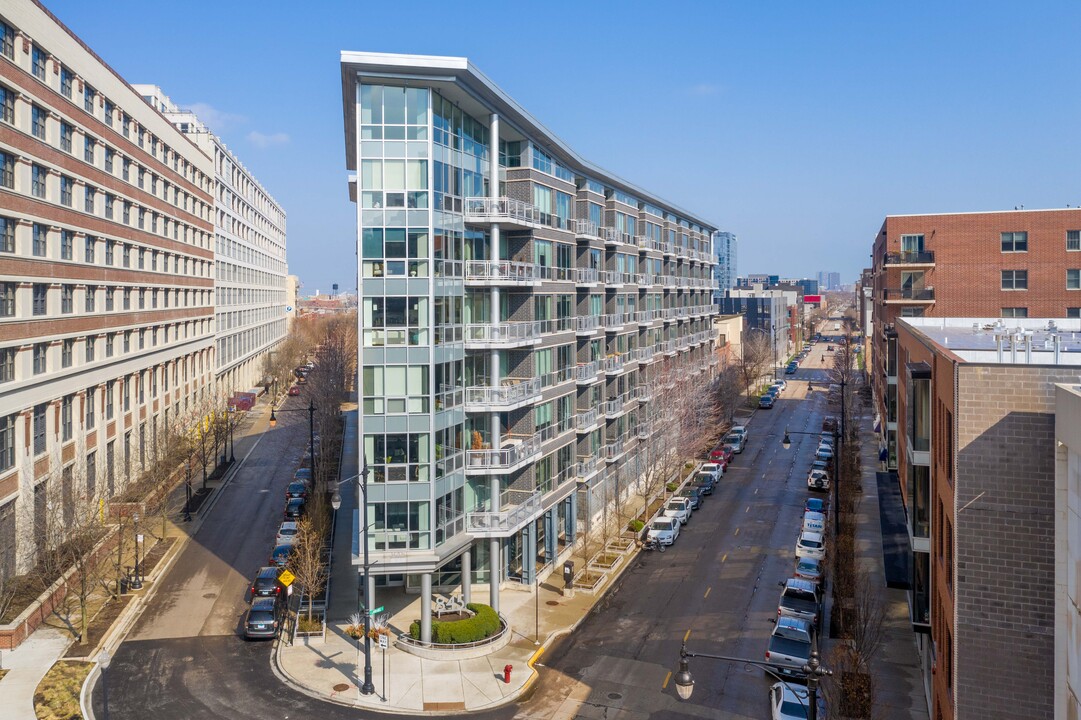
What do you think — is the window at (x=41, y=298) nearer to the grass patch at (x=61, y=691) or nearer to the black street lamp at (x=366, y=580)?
the grass patch at (x=61, y=691)

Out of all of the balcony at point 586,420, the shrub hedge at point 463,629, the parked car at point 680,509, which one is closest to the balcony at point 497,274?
the balcony at point 586,420

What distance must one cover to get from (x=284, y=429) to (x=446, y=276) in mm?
52951

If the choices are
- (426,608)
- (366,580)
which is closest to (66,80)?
(366,580)

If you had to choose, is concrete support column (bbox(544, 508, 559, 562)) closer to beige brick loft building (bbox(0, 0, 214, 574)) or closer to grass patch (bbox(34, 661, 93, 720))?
grass patch (bbox(34, 661, 93, 720))

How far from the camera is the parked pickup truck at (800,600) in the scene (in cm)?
3224

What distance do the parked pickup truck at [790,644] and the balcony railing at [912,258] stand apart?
4052 centimetres

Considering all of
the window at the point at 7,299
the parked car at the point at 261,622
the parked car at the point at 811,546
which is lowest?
the parked car at the point at 261,622

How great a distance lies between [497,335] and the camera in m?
35.4

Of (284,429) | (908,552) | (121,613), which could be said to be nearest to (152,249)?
(284,429)

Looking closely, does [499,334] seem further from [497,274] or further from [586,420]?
[586,420]

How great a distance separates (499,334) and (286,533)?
1775 cm

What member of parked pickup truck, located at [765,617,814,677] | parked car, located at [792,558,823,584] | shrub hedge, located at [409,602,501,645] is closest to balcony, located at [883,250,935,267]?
parked car, located at [792,558,823,584]

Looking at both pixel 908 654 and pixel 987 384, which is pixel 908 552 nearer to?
pixel 908 654

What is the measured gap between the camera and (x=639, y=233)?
60.2m
